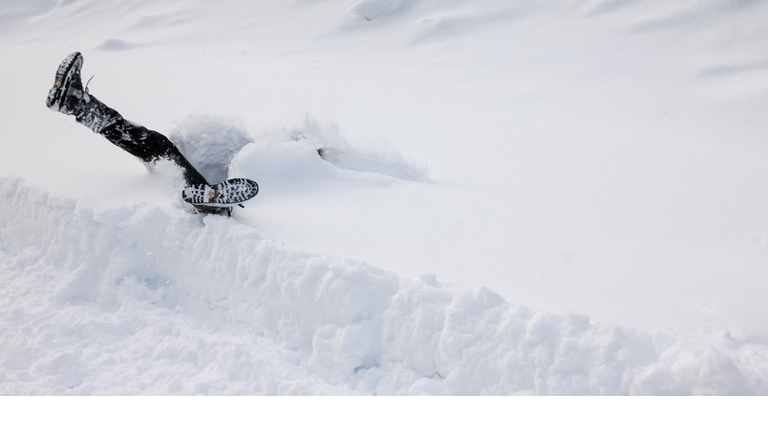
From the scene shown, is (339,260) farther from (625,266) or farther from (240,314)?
(625,266)

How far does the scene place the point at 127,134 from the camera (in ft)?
10.1

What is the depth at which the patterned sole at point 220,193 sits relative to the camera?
2.68 metres

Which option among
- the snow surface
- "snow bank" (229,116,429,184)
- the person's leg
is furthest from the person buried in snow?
"snow bank" (229,116,429,184)

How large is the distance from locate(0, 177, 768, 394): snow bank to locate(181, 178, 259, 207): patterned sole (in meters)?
0.12

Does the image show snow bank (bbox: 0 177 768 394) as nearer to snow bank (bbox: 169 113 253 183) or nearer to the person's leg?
the person's leg

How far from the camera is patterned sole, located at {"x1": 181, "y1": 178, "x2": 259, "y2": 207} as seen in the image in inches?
105

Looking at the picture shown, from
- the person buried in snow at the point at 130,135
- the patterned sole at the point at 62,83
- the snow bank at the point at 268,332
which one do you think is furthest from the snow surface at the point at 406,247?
the patterned sole at the point at 62,83

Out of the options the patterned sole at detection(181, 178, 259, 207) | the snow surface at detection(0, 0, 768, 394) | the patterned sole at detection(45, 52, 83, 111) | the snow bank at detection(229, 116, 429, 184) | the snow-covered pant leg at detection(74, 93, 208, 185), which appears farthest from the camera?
the snow bank at detection(229, 116, 429, 184)

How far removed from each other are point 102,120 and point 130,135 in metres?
0.19

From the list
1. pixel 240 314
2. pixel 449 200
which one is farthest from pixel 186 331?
pixel 449 200

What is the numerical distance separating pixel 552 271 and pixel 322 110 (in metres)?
4.06

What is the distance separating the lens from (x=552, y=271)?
7.93ft

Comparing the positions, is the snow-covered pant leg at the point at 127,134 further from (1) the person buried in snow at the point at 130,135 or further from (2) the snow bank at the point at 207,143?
(2) the snow bank at the point at 207,143

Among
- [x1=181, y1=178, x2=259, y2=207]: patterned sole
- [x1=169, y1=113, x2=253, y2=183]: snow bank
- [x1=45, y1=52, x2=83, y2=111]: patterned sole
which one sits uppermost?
[x1=45, y1=52, x2=83, y2=111]: patterned sole
